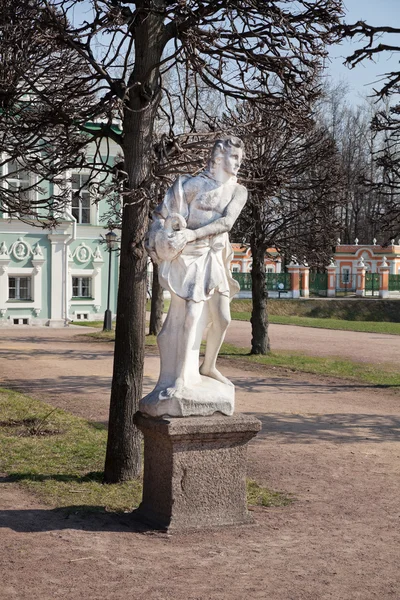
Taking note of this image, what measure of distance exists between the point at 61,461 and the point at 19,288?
21.7 meters

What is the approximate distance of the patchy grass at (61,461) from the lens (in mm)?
7801

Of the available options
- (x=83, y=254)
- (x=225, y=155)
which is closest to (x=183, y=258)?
(x=225, y=155)

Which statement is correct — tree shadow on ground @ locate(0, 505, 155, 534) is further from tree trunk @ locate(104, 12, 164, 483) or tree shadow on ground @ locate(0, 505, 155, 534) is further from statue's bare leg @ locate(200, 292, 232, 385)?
statue's bare leg @ locate(200, 292, 232, 385)

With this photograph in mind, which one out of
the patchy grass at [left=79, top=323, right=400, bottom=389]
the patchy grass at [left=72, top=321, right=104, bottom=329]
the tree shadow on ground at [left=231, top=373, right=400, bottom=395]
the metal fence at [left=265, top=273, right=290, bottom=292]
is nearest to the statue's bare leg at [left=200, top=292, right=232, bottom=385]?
the tree shadow on ground at [left=231, top=373, right=400, bottom=395]

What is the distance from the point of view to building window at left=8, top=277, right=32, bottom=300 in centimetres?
3044

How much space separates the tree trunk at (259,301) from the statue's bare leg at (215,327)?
13979 mm

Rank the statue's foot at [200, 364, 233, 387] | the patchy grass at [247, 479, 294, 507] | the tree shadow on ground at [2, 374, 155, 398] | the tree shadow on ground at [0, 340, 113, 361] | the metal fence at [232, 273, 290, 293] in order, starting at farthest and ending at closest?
1. the metal fence at [232, 273, 290, 293]
2. the tree shadow on ground at [0, 340, 113, 361]
3. the tree shadow on ground at [2, 374, 155, 398]
4. the patchy grass at [247, 479, 294, 507]
5. the statue's foot at [200, 364, 233, 387]

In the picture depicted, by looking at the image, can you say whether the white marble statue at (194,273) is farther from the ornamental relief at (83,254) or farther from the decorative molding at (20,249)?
the ornamental relief at (83,254)

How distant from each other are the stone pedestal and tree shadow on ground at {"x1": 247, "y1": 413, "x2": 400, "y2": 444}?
4160mm

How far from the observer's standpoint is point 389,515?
7.47m

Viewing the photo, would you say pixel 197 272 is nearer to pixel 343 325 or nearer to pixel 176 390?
pixel 176 390

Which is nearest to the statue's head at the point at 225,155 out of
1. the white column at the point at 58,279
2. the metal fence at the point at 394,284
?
the white column at the point at 58,279

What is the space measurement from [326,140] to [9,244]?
43.2 ft

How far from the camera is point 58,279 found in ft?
100
